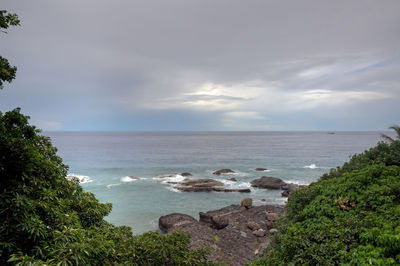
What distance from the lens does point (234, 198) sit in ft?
112

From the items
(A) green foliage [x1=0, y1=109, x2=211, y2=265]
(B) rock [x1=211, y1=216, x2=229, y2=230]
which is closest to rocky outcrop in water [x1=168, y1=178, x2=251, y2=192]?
(B) rock [x1=211, y1=216, x2=229, y2=230]

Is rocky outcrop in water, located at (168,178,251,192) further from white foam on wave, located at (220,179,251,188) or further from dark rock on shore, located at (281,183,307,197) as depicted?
dark rock on shore, located at (281,183,307,197)

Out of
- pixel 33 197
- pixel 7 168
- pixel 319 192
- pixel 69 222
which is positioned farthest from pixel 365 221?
pixel 7 168

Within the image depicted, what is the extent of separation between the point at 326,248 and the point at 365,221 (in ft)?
6.00

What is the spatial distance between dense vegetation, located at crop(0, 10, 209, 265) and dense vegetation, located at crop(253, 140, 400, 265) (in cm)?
308

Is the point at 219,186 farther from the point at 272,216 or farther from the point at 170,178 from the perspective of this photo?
the point at 272,216

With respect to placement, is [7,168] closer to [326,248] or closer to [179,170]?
[326,248]

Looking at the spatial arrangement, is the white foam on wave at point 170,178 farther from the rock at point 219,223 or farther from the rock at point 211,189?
the rock at point 219,223

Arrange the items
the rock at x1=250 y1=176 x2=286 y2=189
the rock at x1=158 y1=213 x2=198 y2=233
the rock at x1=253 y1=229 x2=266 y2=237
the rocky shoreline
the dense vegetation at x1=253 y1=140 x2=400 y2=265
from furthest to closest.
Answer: the rock at x1=250 y1=176 x2=286 y2=189
the rocky shoreline
the rock at x1=158 y1=213 x2=198 y2=233
the rock at x1=253 y1=229 x2=266 y2=237
the dense vegetation at x1=253 y1=140 x2=400 y2=265

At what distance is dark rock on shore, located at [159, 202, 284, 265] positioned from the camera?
16016mm

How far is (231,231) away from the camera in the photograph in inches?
797

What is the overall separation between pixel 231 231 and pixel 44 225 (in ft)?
60.8

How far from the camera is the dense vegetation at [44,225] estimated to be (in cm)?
414

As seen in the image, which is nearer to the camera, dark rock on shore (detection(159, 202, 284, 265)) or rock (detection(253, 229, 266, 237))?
dark rock on shore (detection(159, 202, 284, 265))
